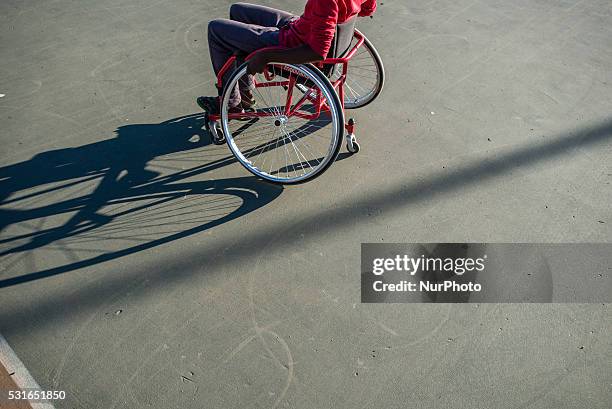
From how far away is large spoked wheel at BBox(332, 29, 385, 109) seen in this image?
3518mm

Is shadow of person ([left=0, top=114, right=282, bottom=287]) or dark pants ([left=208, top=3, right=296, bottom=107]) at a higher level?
dark pants ([left=208, top=3, right=296, bottom=107])

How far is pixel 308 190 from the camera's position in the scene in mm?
3088

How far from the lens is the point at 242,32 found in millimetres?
2881

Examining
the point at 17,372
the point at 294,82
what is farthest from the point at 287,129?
the point at 17,372

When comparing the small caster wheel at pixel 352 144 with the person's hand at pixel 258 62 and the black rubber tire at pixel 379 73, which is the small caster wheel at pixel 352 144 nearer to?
the black rubber tire at pixel 379 73

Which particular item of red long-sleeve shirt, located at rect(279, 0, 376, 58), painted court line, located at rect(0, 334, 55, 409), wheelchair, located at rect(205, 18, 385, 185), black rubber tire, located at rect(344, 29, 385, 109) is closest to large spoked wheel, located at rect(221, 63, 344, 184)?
wheelchair, located at rect(205, 18, 385, 185)

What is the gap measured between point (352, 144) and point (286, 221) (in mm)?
682

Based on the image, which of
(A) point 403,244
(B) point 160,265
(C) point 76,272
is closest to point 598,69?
(A) point 403,244

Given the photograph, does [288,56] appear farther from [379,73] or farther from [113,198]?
[113,198]

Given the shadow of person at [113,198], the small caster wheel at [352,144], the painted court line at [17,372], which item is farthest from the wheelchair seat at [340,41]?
the painted court line at [17,372]

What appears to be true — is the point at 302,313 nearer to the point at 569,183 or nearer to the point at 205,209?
the point at 205,209

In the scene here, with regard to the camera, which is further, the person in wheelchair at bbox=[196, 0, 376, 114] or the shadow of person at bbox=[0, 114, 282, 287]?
the shadow of person at bbox=[0, 114, 282, 287]

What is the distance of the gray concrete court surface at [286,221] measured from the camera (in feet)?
7.42

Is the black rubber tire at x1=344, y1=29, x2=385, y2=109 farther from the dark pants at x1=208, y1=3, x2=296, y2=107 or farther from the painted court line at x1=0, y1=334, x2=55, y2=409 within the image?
the painted court line at x1=0, y1=334, x2=55, y2=409
